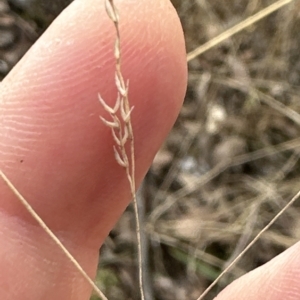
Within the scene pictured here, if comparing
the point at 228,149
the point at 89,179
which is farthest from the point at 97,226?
the point at 228,149

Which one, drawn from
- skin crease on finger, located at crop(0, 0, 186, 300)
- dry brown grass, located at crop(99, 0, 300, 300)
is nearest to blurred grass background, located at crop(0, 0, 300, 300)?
dry brown grass, located at crop(99, 0, 300, 300)

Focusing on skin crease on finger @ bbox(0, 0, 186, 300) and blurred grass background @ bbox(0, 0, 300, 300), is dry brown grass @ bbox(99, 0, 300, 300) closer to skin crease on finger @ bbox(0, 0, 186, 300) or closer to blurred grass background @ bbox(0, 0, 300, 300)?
blurred grass background @ bbox(0, 0, 300, 300)

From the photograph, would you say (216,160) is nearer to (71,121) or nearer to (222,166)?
(222,166)

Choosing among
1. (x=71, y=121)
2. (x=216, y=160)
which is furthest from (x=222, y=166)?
(x=71, y=121)

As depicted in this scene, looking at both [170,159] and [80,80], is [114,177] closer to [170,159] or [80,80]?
[80,80]

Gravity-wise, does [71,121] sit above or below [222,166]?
above

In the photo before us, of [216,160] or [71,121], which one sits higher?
[71,121]

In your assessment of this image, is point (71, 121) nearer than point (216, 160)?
Yes
